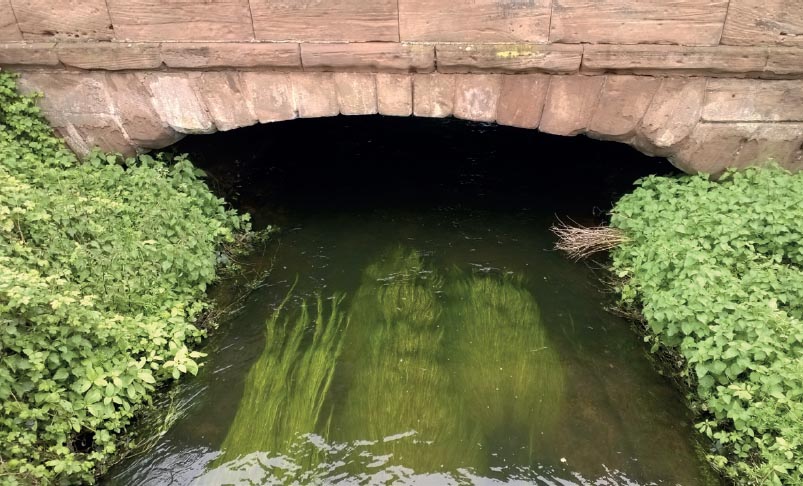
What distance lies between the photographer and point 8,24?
4469 mm

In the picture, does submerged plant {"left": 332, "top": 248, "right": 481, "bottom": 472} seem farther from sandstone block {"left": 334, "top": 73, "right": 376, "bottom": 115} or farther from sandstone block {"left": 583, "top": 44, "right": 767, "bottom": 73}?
sandstone block {"left": 583, "top": 44, "right": 767, "bottom": 73}

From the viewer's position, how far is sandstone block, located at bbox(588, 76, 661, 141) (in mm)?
4246

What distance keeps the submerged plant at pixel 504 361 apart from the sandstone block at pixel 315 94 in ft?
6.42

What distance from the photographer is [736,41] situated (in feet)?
13.4

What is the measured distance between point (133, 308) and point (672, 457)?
389 centimetres

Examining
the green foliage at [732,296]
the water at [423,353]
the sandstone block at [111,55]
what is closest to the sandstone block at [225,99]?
the sandstone block at [111,55]

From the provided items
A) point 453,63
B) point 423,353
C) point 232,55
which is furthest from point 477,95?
point 423,353

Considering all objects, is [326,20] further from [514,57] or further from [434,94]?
[514,57]

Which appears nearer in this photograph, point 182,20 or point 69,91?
point 182,20

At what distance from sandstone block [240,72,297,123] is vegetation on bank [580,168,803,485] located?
315 cm

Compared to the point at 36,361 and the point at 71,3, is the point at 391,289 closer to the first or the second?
the point at 36,361

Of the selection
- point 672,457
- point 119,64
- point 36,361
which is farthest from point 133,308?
point 672,457

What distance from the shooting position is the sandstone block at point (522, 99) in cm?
430

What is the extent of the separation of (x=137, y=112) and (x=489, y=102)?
3.10 metres
